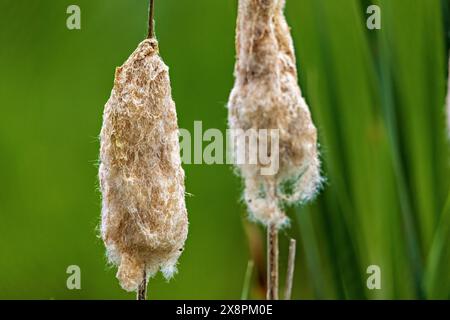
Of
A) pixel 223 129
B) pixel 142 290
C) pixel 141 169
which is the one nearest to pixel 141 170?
pixel 141 169

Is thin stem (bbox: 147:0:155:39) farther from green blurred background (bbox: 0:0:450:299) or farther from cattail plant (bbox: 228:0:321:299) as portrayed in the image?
green blurred background (bbox: 0:0:450:299)

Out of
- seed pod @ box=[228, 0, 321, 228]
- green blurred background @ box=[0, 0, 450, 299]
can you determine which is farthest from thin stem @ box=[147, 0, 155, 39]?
green blurred background @ box=[0, 0, 450, 299]

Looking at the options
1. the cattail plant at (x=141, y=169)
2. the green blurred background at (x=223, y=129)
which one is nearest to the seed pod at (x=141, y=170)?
the cattail plant at (x=141, y=169)

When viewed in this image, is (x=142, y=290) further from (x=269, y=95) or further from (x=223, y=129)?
(x=223, y=129)

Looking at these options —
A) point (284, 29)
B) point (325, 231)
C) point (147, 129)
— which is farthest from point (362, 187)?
point (147, 129)

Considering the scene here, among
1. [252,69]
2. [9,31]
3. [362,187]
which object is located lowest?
[362,187]

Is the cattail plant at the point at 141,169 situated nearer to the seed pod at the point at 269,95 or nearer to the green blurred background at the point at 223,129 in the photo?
the seed pod at the point at 269,95
